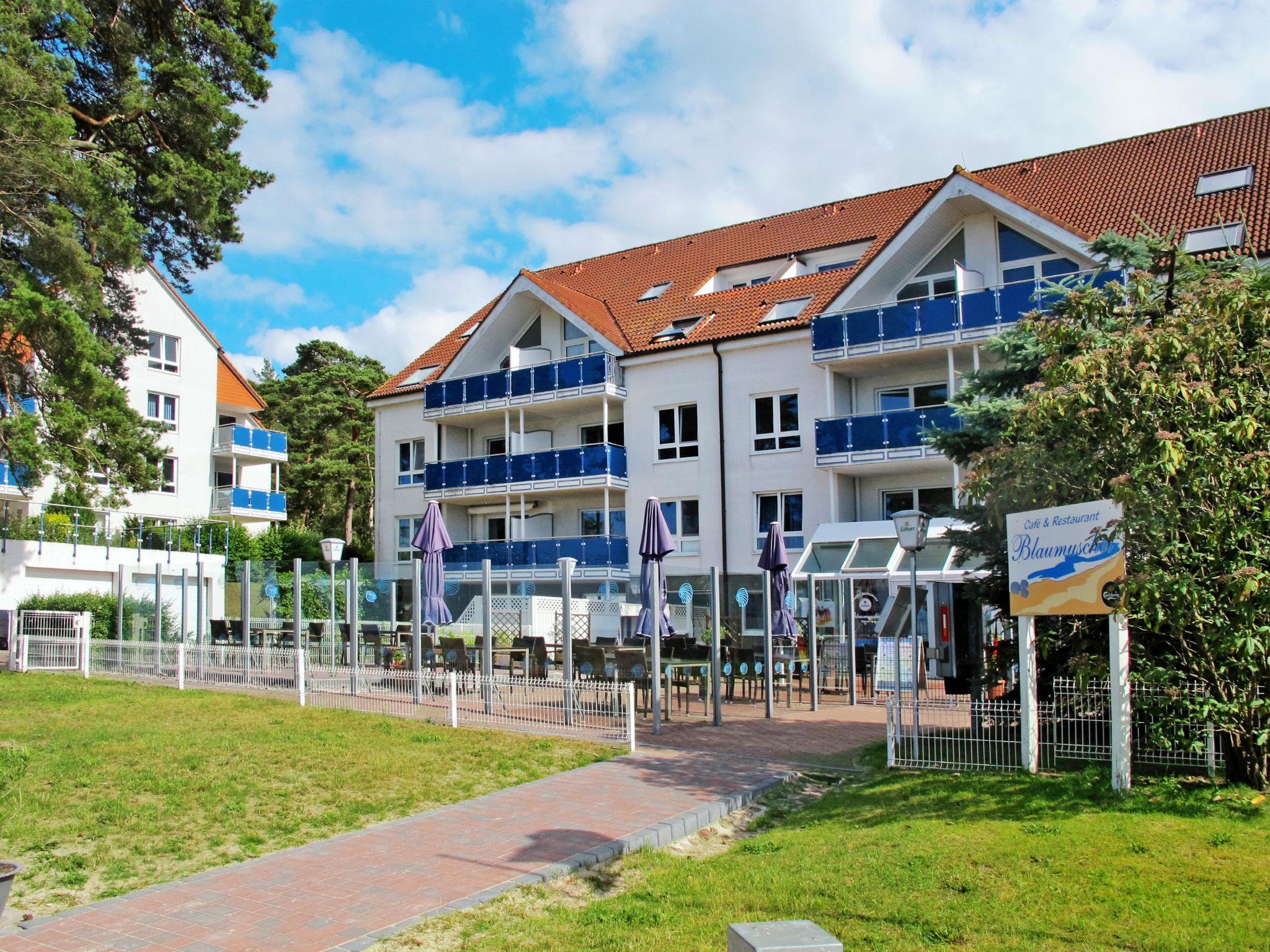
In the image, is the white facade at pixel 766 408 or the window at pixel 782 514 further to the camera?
the window at pixel 782 514

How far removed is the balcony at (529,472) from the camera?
104ft

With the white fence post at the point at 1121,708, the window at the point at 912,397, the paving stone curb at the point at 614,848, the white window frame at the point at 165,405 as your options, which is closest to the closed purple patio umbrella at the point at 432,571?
the paving stone curb at the point at 614,848

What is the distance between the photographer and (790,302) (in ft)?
100

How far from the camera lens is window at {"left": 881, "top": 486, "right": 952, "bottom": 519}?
1069 inches

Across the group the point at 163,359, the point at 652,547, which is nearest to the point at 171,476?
the point at 163,359

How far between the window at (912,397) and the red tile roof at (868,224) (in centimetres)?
286

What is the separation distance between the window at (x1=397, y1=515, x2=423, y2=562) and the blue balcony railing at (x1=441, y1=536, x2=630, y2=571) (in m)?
2.50

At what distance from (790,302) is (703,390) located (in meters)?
3.40

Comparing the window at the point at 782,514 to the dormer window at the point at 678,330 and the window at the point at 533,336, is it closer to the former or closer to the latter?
the dormer window at the point at 678,330

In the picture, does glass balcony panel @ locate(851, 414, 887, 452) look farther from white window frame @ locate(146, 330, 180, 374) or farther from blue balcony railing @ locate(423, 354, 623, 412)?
white window frame @ locate(146, 330, 180, 374)

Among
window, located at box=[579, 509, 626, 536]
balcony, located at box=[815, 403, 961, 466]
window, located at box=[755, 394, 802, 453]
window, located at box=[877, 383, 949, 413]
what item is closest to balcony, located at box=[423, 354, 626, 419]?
window, located at box=[579, 509, 626, 536]

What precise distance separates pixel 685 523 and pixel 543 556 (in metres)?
4.45

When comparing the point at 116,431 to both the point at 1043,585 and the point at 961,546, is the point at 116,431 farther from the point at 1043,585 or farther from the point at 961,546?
the point at 1043,585

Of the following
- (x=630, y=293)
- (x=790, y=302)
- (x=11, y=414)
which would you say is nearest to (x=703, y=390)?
(x=790, y=302)
